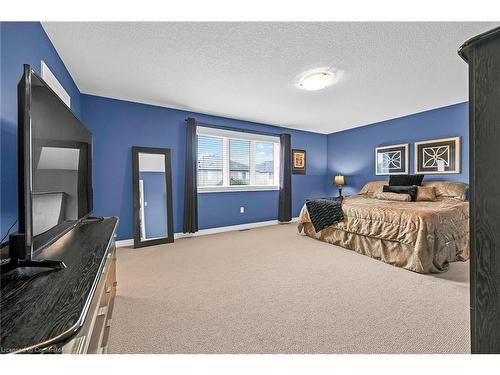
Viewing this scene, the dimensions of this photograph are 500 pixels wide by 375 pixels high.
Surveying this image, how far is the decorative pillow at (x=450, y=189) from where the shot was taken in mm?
3512

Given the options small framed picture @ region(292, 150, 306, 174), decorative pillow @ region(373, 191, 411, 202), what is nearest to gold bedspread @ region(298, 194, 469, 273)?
decorative pillow @ region(373, 191, 411, 202)

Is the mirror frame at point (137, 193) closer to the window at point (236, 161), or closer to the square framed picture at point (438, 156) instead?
the window at point (236, 161)

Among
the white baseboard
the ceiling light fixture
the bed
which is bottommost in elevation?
the white baseboard

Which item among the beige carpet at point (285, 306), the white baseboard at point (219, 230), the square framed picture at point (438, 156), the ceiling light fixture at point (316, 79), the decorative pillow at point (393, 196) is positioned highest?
the ceiling light fixture at point (316, 79)

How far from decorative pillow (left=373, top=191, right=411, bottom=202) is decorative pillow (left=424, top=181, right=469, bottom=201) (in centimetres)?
51

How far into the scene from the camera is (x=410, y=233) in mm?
2553

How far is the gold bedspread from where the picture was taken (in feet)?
8.05

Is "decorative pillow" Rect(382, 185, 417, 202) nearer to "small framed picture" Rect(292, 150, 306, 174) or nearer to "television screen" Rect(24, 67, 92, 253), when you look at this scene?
"small framed picture" Rect(292, 150, 306, 174)

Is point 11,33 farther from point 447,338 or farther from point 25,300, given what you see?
point 447,338

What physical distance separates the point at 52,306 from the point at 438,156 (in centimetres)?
524

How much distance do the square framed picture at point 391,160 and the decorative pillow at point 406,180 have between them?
0.35m

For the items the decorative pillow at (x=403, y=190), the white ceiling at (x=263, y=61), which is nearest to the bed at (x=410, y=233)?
the decorative pillow at (x=403, y=190)

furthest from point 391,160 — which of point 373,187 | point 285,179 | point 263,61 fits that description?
point 263,61
